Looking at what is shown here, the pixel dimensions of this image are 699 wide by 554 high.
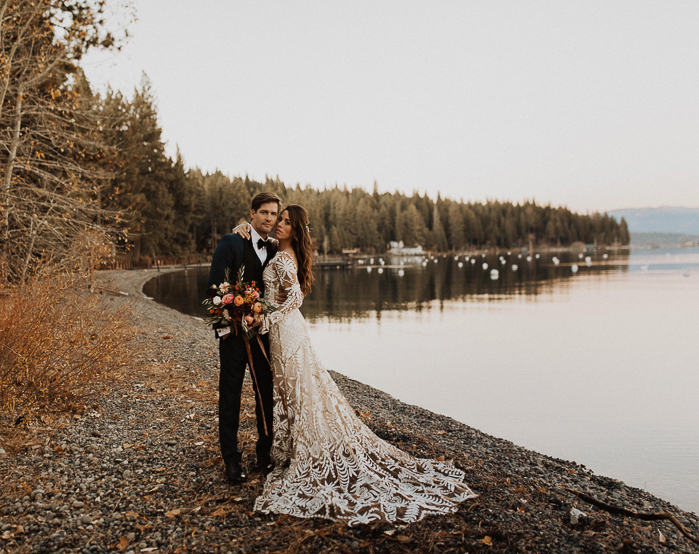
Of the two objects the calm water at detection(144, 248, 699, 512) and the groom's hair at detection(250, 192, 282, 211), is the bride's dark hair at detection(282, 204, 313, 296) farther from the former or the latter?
the calm water at detection(144, 248, 699, 512)

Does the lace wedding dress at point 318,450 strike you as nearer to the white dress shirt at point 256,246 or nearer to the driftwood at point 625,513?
the white dress shirt at point 256,246

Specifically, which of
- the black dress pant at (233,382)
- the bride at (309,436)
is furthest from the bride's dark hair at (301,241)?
the black dress pant at (233,382)

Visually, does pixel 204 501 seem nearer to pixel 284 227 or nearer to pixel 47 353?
pixel 284 227

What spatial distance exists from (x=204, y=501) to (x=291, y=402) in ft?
3.66

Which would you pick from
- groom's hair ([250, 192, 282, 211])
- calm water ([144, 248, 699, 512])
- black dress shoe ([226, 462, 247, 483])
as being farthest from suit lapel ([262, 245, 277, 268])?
calm water ([144, 248, 699, 512])

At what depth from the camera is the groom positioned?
15.0 feet

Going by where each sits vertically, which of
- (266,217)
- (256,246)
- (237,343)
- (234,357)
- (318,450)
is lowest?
(318,450)

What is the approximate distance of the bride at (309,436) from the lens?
4.35m

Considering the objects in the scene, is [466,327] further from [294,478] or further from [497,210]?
[497,210]

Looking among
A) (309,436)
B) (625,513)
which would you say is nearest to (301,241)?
(309,436)

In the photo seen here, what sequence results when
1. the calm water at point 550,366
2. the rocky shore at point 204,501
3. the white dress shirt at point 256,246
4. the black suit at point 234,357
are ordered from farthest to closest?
the calm water at point 550,366, the white dress shirt at point 256,246, the black suit at point 234,357, the rocky shore at point 204,501

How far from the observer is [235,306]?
440 cm

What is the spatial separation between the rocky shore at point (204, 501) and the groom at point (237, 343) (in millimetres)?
462

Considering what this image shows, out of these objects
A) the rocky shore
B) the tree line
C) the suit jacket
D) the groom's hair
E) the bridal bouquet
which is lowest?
the rocky shore
